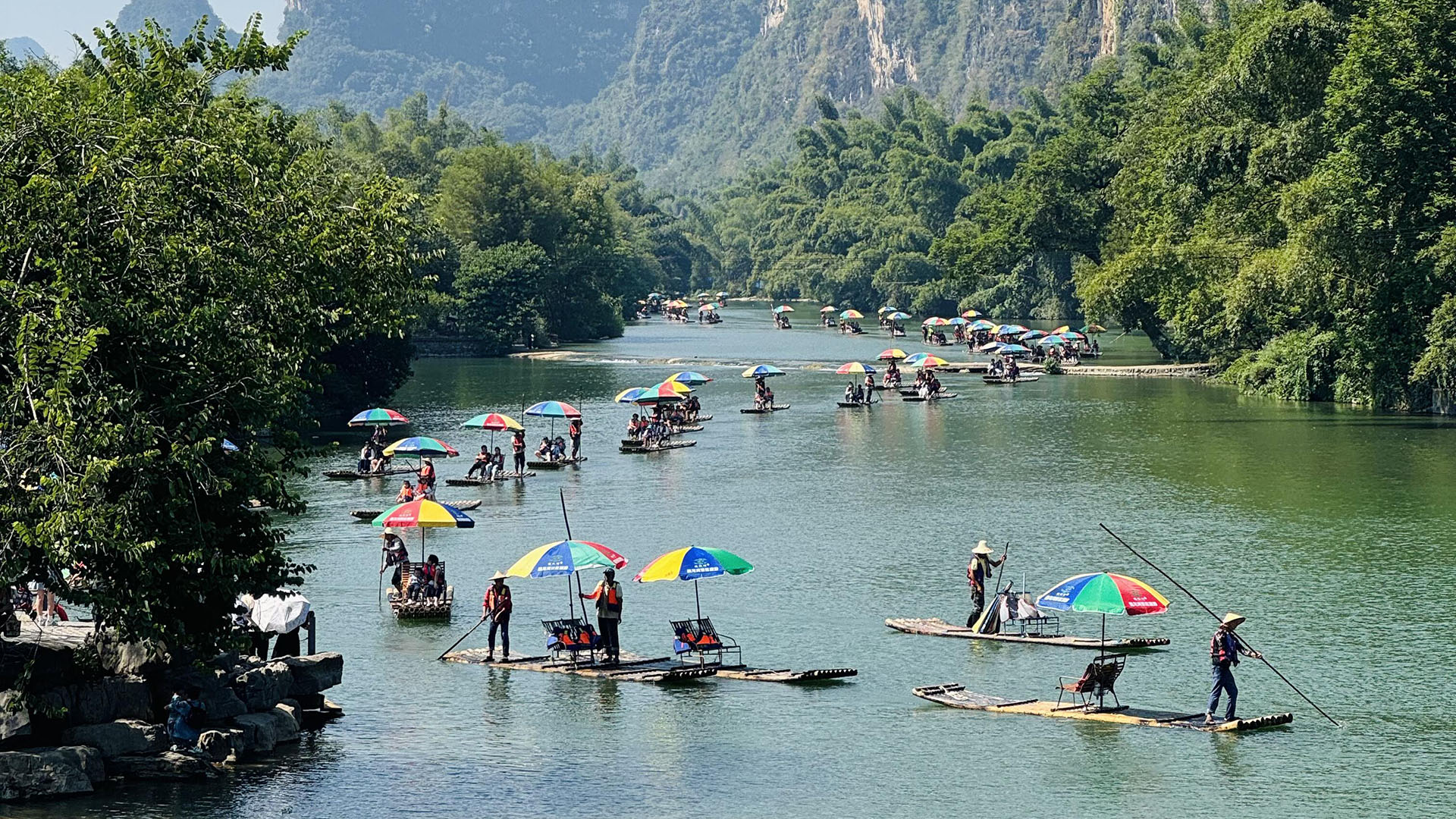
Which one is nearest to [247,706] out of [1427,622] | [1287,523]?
[1427,622]

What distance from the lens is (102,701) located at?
24.9 metres

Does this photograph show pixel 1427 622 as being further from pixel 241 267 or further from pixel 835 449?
pixel 835 449

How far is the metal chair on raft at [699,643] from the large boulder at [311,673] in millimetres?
6179

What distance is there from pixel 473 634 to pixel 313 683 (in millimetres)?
7198

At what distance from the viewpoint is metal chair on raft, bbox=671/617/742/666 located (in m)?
31.5

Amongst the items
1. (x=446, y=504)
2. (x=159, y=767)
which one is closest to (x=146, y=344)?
(x=159, y=767)

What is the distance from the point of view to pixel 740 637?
34.9m

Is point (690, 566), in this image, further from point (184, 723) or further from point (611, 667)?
point (184, 723)

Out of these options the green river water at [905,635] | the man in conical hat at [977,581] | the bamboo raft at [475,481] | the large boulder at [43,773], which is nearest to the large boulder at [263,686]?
the green river water at [905,635]

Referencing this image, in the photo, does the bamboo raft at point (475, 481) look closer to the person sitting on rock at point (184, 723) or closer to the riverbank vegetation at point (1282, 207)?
the person sitting on rock at point (184, 723)

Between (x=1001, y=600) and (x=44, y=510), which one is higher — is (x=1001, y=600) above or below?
below

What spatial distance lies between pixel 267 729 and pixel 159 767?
2017 mm

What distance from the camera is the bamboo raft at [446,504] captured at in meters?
49.9

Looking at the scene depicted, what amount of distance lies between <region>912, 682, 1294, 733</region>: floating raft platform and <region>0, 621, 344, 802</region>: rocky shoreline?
10.6 m
